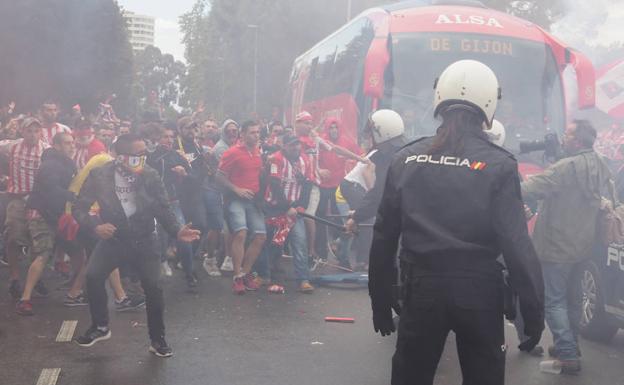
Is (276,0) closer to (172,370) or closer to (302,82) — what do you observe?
(302,82)

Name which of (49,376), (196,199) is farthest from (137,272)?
(196,199)

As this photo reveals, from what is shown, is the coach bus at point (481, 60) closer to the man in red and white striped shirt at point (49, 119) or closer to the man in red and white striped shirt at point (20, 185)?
the man in red and white striped shirt at point (49, 119)

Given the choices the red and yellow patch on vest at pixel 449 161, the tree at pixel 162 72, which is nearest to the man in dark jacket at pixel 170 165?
the red and yellow patch on vest at pixel 449 161

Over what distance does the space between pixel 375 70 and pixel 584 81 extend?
3.00 m

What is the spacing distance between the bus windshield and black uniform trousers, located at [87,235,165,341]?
5978 mm

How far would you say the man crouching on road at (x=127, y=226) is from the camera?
642cm

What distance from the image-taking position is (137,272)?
259 inches

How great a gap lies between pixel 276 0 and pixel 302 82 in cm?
2605

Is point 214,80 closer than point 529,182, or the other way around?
point 529,182

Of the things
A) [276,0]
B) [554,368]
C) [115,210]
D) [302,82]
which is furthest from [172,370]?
[276,0]

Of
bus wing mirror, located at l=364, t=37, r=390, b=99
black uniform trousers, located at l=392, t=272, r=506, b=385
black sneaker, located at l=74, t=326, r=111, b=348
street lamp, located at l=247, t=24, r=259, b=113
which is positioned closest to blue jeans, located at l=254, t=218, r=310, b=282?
bus wing mirror, located at l=364, t=37, r=390, b=99

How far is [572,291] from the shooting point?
706cm

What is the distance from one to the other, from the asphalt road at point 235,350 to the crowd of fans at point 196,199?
1.70ft

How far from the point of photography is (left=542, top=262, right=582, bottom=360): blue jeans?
614cm
